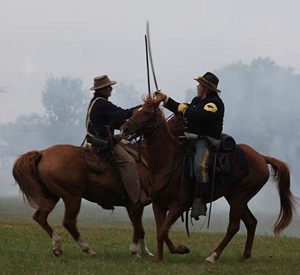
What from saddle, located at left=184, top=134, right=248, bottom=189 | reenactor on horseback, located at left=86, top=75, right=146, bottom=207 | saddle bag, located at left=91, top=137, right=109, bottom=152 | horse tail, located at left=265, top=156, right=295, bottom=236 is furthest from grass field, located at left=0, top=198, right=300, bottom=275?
saddle bag, located at left=91, top=137, right=109, bottom=152

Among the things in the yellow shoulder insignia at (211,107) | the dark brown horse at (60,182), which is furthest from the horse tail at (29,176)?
the yellow shoulder insignia at (211,107)

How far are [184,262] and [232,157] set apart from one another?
2065 mm

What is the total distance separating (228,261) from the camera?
13688 millimetres

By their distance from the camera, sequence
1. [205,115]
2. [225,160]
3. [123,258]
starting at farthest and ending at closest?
[123,258]
[225,160]
[205,115]

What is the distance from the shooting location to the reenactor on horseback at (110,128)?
14.1 meters

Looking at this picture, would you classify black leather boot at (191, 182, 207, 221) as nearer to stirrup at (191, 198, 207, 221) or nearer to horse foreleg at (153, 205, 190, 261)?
stirrup at (191, 198, 207, 221)

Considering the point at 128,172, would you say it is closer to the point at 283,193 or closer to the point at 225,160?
the point at 225,160

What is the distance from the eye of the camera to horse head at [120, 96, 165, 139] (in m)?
12.4

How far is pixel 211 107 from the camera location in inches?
512

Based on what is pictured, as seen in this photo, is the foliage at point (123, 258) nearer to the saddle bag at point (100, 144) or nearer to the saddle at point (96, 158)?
the saddle at point (96, 158)

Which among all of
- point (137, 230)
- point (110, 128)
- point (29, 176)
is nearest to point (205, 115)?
point (110, 128)

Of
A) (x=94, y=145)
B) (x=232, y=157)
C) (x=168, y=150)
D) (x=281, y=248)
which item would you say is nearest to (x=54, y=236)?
(x=94, y=145)

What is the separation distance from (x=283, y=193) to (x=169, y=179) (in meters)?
2.85

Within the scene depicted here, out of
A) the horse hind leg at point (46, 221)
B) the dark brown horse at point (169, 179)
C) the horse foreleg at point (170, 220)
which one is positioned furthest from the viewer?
the horse hind leg at point (46, 221)
